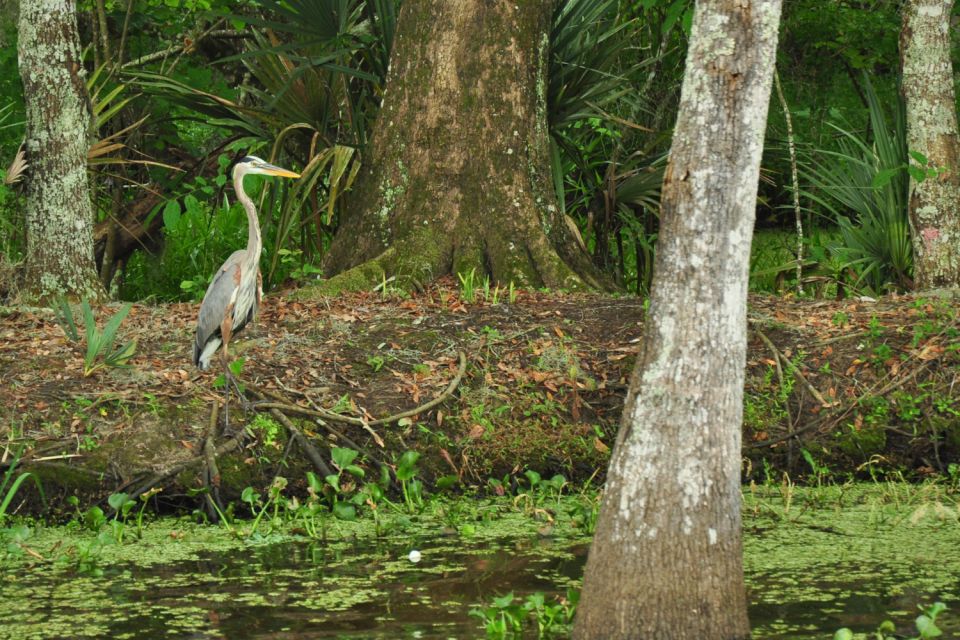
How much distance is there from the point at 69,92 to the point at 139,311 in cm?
138

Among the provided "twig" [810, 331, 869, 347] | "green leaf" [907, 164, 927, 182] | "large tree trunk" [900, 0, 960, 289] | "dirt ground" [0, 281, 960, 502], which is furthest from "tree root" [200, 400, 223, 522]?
"large tree trunk" [900, 0, 960, 289]

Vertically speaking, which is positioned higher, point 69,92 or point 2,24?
point 2,24

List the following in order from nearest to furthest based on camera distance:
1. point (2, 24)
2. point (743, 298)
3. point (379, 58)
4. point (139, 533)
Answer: point (743, 298) → point (139, 533) → point (379, 58) → point (2, 24)

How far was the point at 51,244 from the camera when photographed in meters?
7.60

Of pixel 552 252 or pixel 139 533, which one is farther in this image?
pixel 552 252

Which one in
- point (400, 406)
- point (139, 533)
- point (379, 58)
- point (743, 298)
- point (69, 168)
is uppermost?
point (379, 58)

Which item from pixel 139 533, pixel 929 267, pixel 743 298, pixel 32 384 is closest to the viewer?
pixel 743 298

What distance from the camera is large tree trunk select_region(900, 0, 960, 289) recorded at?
743cm

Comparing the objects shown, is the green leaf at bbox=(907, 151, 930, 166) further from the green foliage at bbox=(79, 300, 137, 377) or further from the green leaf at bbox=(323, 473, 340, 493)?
the green foliage at bbox=(79, 300, 137, 377)

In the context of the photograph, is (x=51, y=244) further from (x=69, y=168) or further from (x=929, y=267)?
(x=929, y=267)

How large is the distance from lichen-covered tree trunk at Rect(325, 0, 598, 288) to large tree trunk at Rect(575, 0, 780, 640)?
4040 mm

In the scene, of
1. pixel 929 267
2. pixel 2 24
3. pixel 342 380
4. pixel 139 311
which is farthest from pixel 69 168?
pixel 929 267

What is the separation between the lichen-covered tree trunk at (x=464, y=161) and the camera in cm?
770

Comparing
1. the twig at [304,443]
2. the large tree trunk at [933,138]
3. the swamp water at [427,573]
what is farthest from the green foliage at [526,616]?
the large tree trunk at [933,138]
